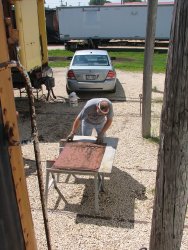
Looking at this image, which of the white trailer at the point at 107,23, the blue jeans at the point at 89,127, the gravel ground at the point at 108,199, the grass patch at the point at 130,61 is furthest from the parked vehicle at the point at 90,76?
the white trailer at the point at 107,23

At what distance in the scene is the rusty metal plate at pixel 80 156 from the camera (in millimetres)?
5098

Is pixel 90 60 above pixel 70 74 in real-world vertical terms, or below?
above

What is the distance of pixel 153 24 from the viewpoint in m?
7.38

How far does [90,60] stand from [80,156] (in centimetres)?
720

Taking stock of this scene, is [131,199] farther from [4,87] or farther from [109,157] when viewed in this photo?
[4,87]

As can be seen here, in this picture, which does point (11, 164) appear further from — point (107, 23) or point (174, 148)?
point (107, 23)

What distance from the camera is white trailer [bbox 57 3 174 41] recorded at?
2555cm

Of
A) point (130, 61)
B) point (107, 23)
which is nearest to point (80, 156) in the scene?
point (130, 61)

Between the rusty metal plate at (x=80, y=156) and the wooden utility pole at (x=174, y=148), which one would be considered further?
the rusty metal plate at (x=80, y=156)

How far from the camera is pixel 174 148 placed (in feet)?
8.13

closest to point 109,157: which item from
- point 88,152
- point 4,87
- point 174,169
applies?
point 88,152

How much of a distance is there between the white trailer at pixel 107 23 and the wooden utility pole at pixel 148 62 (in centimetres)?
1868

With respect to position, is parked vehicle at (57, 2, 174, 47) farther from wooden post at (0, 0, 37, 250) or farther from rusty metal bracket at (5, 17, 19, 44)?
wooden post at (0, 0, 37, 250)

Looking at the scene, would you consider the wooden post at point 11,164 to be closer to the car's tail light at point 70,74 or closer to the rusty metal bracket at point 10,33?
the rusty metal bracket at point 10,33
